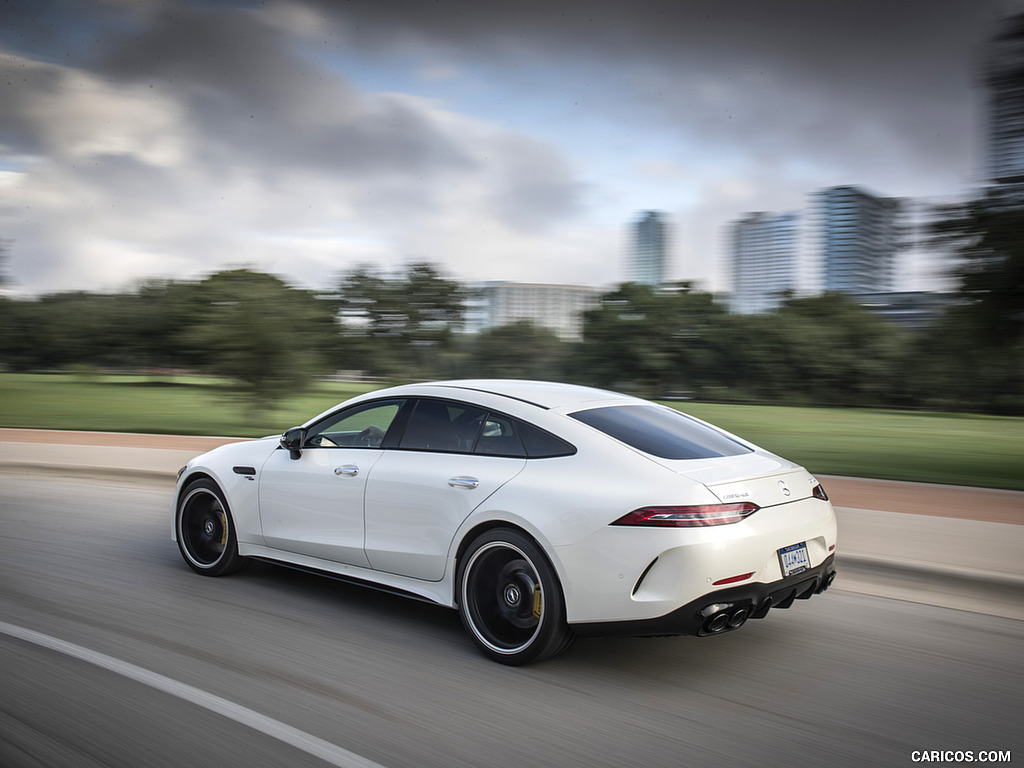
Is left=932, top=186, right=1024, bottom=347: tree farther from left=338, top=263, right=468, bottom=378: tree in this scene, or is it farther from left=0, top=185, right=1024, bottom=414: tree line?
left=338, top=263, right=468, bottom=378: tree

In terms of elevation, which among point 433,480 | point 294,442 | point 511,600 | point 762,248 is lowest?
point 511,600

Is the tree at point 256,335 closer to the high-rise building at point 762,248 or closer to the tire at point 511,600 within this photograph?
the tire at point 511,600

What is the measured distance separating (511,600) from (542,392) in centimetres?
133

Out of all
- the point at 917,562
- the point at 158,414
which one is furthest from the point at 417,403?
the point at 158,414

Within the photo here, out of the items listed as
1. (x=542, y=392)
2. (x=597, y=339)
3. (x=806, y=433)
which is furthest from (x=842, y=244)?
(x=542, y=392)

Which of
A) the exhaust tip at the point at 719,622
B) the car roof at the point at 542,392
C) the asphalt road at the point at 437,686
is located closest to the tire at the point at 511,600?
the asphalt road at the point at 437,686

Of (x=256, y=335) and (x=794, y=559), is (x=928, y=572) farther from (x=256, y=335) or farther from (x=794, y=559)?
(x=256, y=335)

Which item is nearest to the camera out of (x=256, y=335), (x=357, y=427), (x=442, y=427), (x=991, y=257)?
(x=442, y=427)

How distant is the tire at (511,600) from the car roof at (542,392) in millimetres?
881

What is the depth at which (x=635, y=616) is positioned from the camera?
3.98 meters

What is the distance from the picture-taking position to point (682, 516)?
12.9 feet

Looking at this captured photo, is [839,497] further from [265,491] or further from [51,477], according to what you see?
[51,477]

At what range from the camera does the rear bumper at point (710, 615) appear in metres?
3.93

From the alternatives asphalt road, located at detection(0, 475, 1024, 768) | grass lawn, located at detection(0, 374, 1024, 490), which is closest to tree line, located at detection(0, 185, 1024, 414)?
grass lawn, located at detection(0, 374, 1024, 490)
